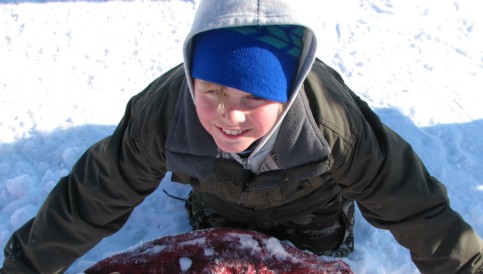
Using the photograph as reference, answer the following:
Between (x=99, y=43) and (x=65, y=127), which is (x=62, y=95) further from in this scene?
(x=99, y=43)

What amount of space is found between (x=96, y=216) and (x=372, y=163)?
0.76m

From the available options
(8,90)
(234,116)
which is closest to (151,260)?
(234,116)

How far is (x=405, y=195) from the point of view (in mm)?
1379

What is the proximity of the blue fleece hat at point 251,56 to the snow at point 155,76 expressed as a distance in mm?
1027

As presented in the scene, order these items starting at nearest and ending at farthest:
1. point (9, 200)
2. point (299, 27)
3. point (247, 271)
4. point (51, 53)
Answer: point (299, 27), point (247, 271), point (9, 200), point (51, 53)

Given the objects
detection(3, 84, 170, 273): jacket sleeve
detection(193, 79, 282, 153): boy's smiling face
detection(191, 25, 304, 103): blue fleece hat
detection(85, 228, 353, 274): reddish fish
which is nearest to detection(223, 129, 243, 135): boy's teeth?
detection(193, 79, 282, 153): boy's smiling face

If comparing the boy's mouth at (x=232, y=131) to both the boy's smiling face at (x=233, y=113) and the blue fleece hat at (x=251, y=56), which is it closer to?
the boy's smiling face at (x=233, y=113)

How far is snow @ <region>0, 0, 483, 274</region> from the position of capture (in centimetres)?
209

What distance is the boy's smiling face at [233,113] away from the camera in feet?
3.68

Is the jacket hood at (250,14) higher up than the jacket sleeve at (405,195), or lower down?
higher up

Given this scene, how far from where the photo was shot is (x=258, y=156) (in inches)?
54.5

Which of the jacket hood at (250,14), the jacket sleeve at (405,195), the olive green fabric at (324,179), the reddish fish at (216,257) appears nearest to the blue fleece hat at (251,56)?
the jacket hood at (250,14)

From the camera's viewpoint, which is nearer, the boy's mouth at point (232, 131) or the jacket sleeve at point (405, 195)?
the boy's mouth at point (232, 131)

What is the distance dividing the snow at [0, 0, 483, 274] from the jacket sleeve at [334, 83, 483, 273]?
0.46 meters
